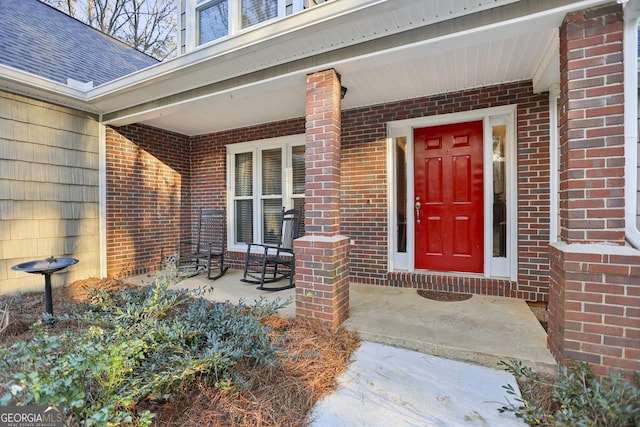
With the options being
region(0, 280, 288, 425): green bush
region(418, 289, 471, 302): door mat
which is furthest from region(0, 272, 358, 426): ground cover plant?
region(418, 289, 471, 302): door mat

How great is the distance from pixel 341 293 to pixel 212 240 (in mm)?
3312

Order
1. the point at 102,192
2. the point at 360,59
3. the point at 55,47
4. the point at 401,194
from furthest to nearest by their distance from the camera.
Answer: the point at 55,47 → the point at 102,192 → the point at 401,194 → the point at 360,59

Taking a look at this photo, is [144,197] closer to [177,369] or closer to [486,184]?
[177,369]

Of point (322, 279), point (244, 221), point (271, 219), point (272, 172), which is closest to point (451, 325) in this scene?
point (322, 279)

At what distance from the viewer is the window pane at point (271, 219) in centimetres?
488

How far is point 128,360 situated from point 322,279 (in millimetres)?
1448

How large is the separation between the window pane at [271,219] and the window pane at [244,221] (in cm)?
27

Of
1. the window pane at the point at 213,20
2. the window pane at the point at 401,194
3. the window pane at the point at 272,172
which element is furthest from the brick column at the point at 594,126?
the window pane at the point at 272,172

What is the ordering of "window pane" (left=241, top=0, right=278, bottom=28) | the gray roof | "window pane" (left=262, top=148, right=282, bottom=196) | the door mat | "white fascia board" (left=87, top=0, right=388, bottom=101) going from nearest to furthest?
"white fascia board" (left=87, top=0, right=388, bottom=101), the door mat, "window pane" (left=241, top=0, right=278, bottom=28), the gray roof, "window pane" (left=262, top=148, right=282, bottom=196)

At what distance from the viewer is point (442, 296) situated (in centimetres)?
337

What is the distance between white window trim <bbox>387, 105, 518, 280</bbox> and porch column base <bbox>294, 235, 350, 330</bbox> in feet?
4.41

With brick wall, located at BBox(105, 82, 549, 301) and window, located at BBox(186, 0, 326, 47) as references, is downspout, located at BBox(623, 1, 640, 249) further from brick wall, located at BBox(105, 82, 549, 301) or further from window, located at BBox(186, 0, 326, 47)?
window, located at BBox(186, 0, 326, 47)

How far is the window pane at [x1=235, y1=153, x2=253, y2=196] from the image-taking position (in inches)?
201

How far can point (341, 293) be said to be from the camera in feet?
8.92
